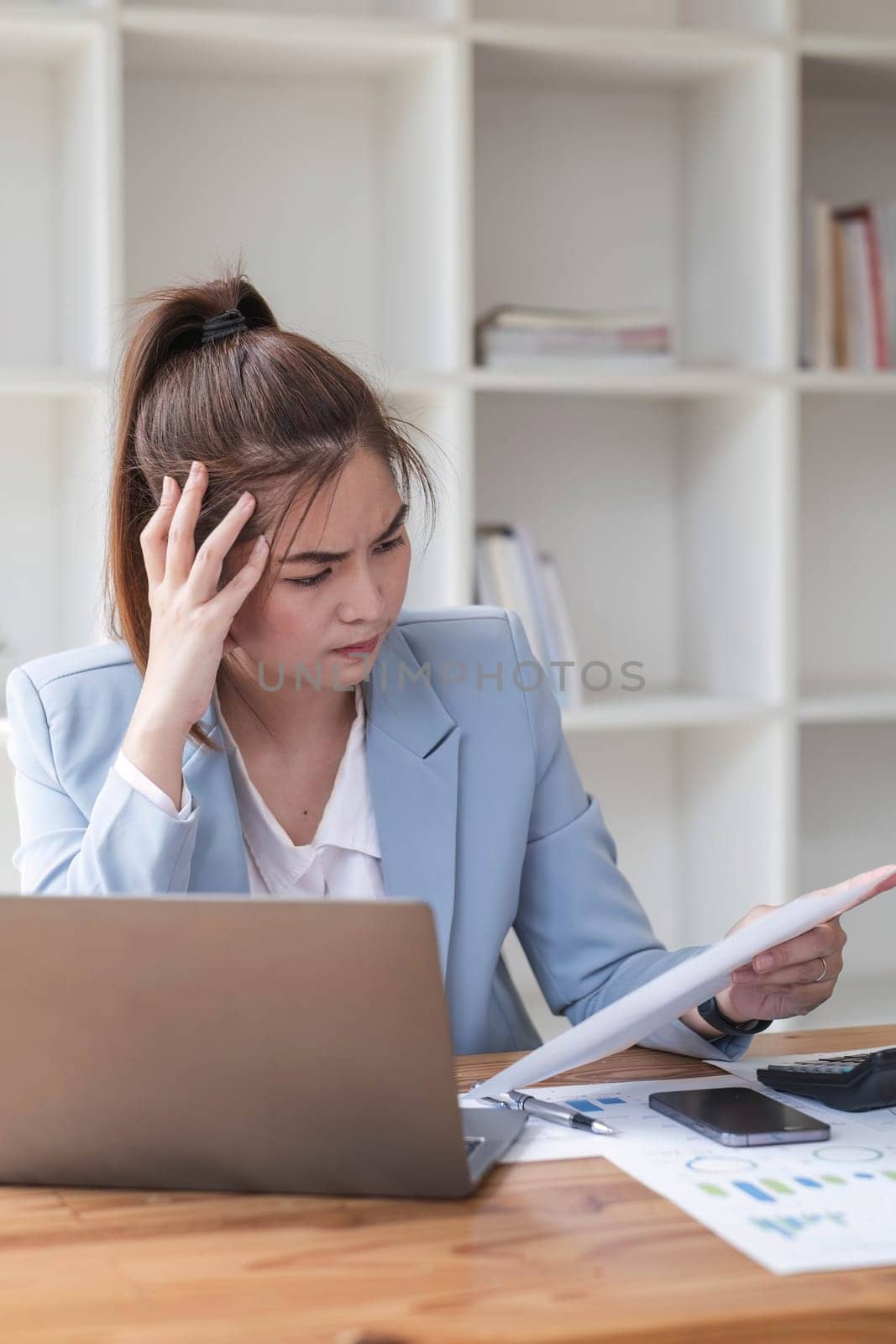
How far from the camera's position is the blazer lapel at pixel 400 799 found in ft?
4.77

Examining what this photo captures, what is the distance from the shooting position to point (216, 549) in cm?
145

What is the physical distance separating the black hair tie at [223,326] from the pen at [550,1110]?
31.4 inches

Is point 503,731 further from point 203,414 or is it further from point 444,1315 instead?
point 444,1315

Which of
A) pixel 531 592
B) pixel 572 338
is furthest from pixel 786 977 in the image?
pixel 572 338

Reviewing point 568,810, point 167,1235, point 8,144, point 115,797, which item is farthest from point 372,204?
point 167,1235

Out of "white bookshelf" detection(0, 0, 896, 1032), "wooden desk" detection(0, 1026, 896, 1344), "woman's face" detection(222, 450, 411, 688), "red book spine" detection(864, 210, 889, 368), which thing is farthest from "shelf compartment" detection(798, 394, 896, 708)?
"wooden desk" detection(0, 1026, 896, 1344)

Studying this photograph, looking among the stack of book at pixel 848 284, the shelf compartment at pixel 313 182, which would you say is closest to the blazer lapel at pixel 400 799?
the shelf compartment at pixel 313 182

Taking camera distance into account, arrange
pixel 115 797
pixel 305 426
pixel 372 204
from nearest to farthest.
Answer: pixel 115 797 < pixel 305 426 < pixel 372 204

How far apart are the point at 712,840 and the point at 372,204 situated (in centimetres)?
127

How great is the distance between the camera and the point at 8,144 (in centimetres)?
249

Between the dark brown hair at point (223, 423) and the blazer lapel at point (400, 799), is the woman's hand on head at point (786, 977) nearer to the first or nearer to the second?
the blazer lapel at point (400, 799)

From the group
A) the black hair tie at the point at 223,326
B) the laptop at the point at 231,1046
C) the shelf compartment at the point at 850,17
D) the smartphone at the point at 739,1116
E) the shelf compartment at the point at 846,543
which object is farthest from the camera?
the shelf compartment at the point at 846,543

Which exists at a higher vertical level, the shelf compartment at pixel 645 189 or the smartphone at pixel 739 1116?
the shelf compartment at pixel 645 189

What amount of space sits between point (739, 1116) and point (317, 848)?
602mm
